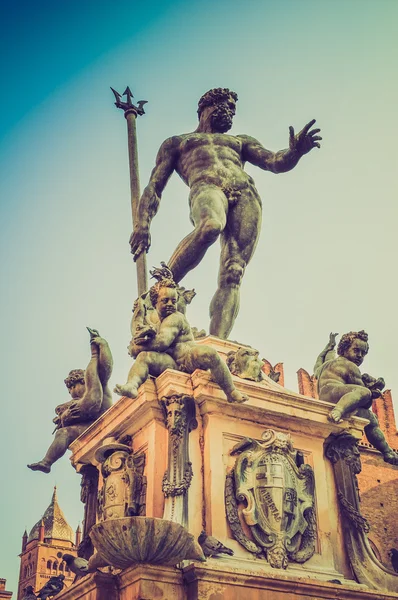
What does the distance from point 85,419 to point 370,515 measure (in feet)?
92.4

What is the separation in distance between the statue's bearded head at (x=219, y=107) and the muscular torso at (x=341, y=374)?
2.83 metres

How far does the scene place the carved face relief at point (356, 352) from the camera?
7.49 meters

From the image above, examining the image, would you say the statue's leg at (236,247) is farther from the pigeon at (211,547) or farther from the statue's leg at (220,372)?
the pigeon at (211,547)

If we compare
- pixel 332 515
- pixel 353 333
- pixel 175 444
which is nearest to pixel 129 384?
pixel 175 444

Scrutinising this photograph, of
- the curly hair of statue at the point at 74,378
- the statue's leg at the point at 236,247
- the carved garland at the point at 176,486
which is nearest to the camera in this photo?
the carved garland at the point at 176,486

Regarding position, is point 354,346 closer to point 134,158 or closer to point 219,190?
point 219,190

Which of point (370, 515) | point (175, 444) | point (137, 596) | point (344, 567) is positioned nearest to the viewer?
point (137, 596)

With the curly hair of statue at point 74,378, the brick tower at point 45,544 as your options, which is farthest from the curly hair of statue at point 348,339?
the brick tower at point 45,544

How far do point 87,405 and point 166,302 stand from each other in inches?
51.1

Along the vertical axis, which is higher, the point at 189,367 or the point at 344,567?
the point at 189,367

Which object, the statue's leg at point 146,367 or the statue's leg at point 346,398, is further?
the statue's leg at point 346,398

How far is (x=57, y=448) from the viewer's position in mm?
7215

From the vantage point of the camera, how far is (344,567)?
6.34 m

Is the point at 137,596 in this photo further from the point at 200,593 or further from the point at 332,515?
the point at 332,515
